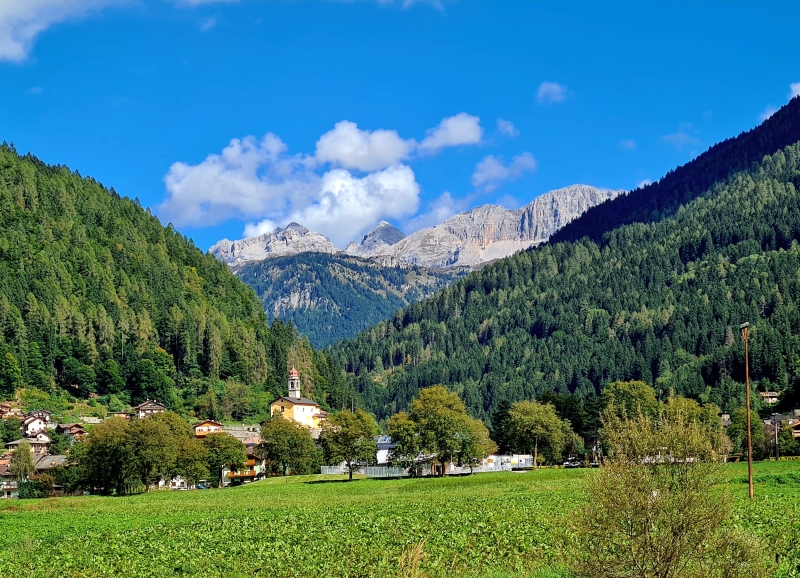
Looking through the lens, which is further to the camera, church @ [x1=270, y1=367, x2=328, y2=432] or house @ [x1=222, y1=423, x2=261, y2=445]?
church @ [x1=270, y1=367, x2=328, y2=432]

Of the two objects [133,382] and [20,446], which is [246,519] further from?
[133,382]

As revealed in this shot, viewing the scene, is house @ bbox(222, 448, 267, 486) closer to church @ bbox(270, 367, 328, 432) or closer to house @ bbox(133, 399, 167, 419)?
house @ bbox(133, 399, 167, 419)

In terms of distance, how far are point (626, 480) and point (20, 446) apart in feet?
407

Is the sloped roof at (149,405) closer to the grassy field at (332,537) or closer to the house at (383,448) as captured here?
the house at (383,448)

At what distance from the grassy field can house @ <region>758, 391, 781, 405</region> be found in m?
137

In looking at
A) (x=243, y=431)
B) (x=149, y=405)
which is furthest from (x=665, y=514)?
(x=149, y=405)

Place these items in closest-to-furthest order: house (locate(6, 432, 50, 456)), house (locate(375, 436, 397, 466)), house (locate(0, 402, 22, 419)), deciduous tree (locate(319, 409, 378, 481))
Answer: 1. deciduous tree (locate(319, 409, 378, 481))
2. house (locate(6, 432, 50, 456))
3. house (locate(0, 402, 22, 419))
4. house (locate(375, 436, 397, 466))

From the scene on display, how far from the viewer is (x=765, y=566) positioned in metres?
20.0

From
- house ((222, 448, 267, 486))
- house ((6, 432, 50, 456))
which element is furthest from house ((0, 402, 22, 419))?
house ((222, 448, 267, 486))

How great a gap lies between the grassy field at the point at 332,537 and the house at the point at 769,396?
136824mm

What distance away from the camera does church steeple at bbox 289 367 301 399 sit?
188 meters

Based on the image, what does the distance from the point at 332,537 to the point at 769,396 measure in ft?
577

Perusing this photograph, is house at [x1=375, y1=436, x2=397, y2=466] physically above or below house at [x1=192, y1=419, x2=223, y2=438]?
below

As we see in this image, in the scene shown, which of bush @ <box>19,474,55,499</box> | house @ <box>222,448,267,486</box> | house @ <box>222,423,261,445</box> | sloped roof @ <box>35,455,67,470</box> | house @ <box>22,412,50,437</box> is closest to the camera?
bush @ <box>19,474,55,499</box>
